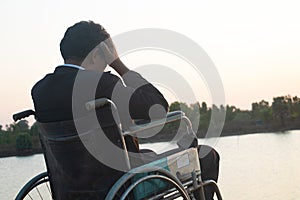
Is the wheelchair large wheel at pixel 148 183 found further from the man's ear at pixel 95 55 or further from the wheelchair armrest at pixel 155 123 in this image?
the man's ear at pixel 95 55

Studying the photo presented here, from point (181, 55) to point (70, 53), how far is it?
2.56 ft

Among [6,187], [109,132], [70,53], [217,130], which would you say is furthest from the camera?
[6,187]

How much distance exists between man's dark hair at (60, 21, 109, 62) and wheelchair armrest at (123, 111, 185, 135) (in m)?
0.45

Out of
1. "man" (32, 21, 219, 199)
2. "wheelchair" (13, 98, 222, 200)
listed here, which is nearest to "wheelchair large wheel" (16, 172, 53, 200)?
"wheelchair" (13, 98, 222, 200)

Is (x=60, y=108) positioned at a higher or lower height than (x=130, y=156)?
higher

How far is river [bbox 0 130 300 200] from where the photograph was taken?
719 centimetres

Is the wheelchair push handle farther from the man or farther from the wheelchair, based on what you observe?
the man

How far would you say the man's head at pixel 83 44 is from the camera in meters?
2.85

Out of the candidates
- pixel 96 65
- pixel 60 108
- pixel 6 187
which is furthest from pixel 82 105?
pixel 6 187

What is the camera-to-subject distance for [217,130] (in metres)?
3.18

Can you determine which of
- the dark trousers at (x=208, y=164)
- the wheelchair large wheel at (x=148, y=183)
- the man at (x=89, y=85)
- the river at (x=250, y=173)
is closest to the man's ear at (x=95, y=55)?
the man at (x=89, y=85)

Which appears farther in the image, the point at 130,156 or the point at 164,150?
the point at 164,150

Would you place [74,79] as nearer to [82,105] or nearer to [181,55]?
[82,105]

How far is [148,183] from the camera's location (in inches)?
112
